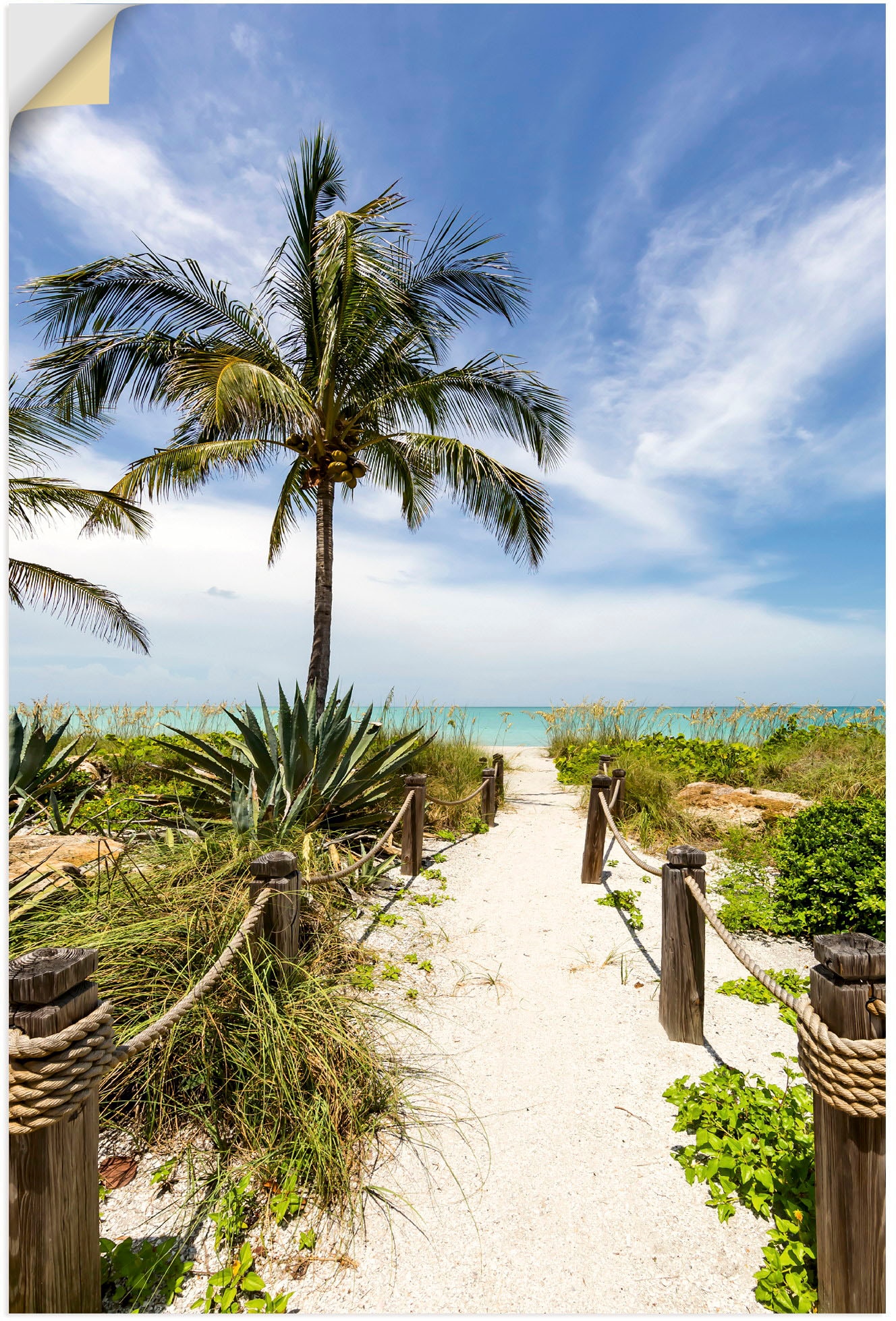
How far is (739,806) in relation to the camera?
258 inches

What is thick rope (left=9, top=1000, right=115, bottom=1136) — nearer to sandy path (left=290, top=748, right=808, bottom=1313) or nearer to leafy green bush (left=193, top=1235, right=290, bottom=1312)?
leafy green bush (left=193, top=1235, right=290, bottom=1312)

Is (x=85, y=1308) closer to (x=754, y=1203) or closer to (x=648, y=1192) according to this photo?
(x=648, y=1192)

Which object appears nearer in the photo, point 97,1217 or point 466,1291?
point 97,1217

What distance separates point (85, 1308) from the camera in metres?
1.44

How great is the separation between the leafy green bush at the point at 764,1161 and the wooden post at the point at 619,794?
406cm

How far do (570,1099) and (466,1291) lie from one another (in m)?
0.94

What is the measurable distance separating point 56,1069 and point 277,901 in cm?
138

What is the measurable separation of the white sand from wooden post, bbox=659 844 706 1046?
11 centimetres

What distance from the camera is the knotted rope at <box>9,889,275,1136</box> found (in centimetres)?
125

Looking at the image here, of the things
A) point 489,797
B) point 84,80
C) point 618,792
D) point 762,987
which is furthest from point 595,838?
point 84,80

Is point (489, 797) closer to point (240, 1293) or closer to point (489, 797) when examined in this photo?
point (489, 797)

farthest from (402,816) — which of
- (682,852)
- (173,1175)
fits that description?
(173,1175)

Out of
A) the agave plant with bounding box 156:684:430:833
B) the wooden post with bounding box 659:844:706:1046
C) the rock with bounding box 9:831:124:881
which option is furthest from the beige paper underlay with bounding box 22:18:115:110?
the agave plant with bounding box 156:684:430:833

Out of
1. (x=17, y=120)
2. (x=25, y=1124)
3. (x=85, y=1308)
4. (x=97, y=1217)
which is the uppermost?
(x=17, y=120)
